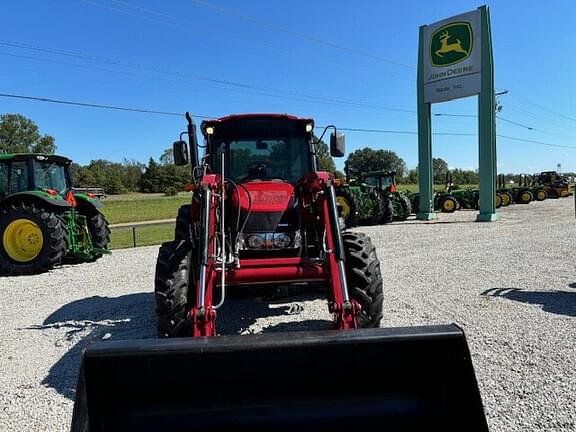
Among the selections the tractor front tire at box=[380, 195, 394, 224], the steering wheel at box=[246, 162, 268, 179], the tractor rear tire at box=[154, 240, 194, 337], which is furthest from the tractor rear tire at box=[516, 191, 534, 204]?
the tractor rear tire at box=[154, 240, 194, 337]

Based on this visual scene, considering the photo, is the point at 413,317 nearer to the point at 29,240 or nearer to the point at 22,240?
the point at 29,240

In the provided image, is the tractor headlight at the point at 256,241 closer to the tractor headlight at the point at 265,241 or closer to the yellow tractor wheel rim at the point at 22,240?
the tractor headlight at the point at 265,241

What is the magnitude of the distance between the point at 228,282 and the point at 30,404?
5.58 ft

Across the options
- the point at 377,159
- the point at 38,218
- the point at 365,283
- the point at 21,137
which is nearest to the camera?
the point at 365,283

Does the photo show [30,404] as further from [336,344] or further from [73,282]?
[73,282]

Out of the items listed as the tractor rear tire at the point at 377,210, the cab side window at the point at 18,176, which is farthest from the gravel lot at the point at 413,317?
the tractor rear tire at the point at 377,210

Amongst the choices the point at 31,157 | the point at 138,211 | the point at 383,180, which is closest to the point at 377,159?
the point at 138,211

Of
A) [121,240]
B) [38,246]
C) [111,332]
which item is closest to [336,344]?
[111,332]

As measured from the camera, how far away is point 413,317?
539cm

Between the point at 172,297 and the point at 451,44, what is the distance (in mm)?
18350

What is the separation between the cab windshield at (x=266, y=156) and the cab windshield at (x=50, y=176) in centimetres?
624

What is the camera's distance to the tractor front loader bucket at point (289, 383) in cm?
223

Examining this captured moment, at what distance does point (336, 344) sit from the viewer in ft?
7.35

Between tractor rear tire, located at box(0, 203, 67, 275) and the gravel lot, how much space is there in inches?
14.1
